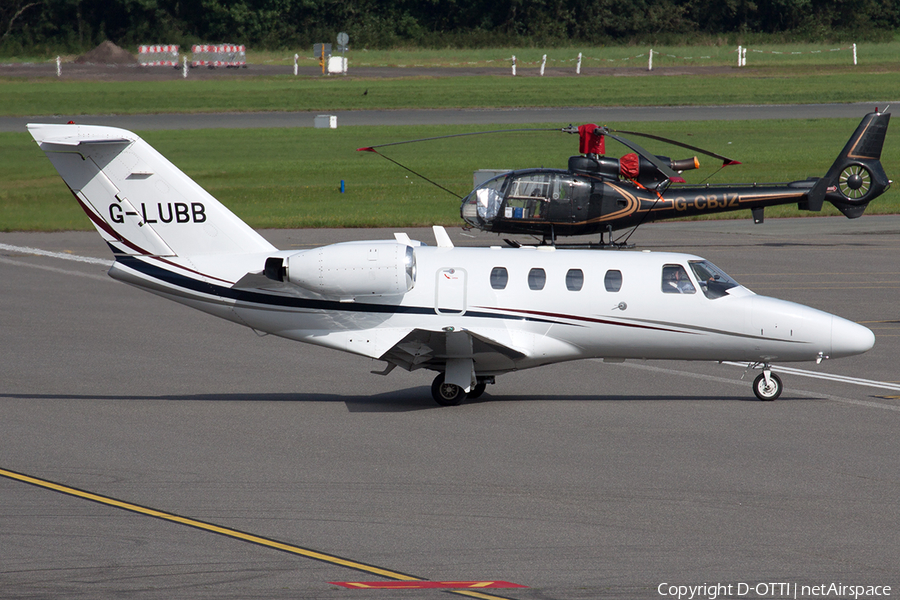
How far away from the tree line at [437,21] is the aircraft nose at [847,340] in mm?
102007

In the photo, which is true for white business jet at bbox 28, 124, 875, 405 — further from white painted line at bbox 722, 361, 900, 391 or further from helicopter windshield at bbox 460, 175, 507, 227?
helicopter windshield at bbox 460, 175, 507, 227

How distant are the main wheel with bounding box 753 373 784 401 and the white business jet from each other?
0.9 inches

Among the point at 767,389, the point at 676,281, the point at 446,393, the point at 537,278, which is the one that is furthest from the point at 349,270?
the point at 767,389

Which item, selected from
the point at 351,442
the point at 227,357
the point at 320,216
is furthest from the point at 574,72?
the point at 351,442

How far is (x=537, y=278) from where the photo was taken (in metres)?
18.5

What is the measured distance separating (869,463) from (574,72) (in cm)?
8658

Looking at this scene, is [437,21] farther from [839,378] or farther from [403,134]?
[839,378]

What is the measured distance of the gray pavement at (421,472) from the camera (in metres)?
11.1

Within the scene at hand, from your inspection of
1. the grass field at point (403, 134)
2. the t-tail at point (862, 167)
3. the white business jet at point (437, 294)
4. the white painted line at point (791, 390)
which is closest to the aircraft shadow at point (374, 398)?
the white business jet at point (437, 294)

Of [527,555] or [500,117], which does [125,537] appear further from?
[500,117]

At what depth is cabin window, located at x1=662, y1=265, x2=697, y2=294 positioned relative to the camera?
18.4 m

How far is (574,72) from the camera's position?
98.3 m

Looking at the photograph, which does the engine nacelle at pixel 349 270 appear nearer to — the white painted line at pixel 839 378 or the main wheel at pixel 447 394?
the main wheel at pixel 447 394

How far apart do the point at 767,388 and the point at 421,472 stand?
23.9 ft
